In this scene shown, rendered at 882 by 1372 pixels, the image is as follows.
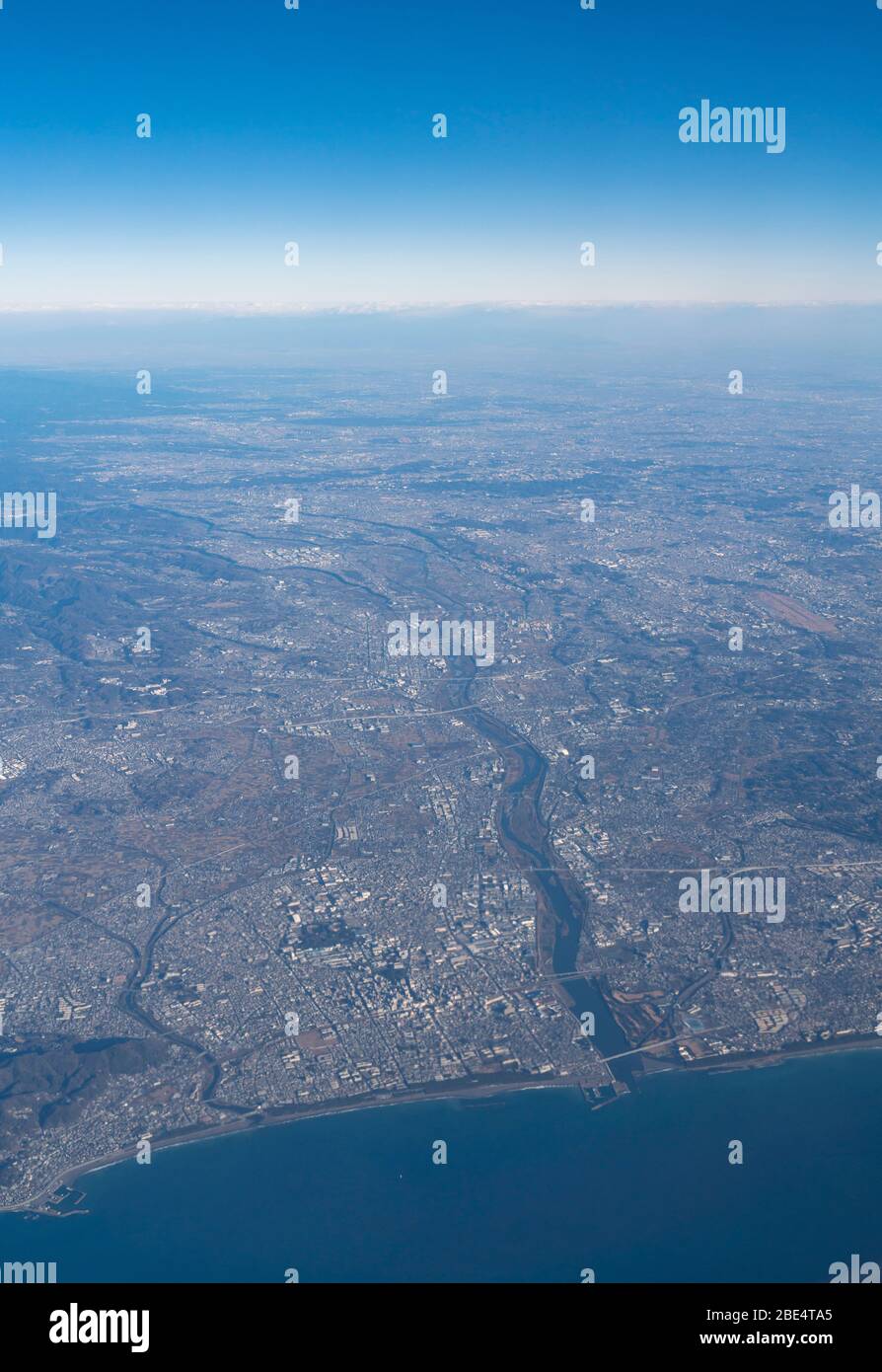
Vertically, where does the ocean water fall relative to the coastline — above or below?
below

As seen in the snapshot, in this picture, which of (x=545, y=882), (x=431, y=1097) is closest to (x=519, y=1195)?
(x=431, y=1097)

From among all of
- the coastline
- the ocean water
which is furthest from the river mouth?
the ocean water

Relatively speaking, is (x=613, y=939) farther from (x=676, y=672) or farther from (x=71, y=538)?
(x=71, y=538)

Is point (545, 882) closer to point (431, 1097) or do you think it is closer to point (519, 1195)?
point (431, 1097)

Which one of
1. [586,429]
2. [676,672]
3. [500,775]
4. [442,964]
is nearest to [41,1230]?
[442,964]

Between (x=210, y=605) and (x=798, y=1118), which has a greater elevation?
(x=210, y=605)

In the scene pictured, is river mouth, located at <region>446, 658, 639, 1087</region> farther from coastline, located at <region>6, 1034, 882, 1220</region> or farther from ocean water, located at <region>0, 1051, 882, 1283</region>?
ocean water, located at <region>0, 1051, 882, 1283</region>
